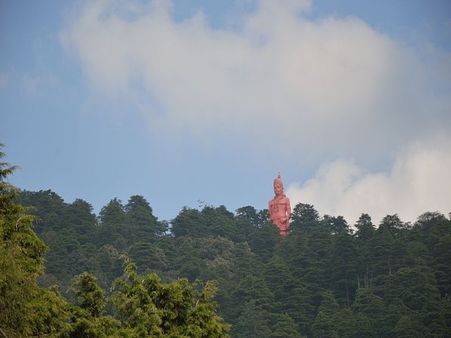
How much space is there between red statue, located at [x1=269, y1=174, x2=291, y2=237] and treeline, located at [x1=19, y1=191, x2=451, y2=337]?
5.48 ft

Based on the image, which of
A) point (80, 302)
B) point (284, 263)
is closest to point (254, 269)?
point (284, 263)

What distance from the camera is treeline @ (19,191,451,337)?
5325cm

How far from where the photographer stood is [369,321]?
5228 cm

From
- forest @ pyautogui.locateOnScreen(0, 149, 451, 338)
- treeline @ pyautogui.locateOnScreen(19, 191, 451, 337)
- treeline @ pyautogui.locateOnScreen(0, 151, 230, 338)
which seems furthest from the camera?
treeline @ pyautogui.locateOnScreen(19, 191, 451, 337)

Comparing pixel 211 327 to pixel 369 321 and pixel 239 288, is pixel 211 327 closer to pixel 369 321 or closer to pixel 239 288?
pixel 369 321

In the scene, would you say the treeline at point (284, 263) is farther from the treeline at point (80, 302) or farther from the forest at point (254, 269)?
the treeline at point (80, 302)

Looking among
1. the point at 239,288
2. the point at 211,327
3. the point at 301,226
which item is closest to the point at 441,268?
the point at 239,288

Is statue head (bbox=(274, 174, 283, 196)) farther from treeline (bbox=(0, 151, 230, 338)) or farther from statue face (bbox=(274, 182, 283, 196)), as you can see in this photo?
treeline (bbox=(0, 151, 230, 338))

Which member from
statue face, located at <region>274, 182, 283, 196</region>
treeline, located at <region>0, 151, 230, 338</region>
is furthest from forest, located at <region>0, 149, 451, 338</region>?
statue face, located at <region>274, 182, 283, 196</region>

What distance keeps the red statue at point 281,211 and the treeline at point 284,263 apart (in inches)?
65.7

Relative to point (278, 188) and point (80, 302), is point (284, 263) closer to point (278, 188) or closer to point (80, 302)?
point (278, 188)

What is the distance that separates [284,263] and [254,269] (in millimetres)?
2585

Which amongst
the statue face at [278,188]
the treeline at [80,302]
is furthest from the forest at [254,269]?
the statue face at [278,188]

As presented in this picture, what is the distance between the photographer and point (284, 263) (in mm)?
66438
